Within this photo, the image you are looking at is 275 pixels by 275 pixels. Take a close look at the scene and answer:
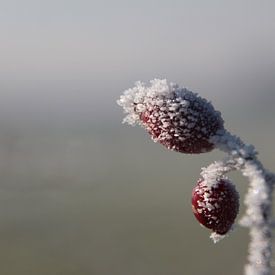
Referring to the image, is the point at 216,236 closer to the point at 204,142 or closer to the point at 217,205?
the point at 217,205

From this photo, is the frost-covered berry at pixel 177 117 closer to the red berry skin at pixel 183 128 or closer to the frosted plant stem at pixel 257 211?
the red berry skin at pixel 183 128

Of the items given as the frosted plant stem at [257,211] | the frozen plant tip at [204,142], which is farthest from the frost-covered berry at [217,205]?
the frosted plant stem at [257,211]

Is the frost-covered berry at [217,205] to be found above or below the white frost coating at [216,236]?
above

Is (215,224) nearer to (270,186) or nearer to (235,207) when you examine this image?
(235,207)

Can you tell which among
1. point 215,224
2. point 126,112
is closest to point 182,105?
point 126,112

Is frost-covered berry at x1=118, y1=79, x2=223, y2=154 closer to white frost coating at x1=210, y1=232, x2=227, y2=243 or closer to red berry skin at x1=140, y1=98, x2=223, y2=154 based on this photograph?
red berry skin at x1=140, y1=98, x2=223, y2=154

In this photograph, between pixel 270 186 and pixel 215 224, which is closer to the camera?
pixel 270 186

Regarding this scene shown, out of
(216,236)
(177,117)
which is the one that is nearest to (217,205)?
(216,236)

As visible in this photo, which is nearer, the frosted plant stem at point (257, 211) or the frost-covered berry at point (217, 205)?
the frosted plant stem at point (257, 211)
